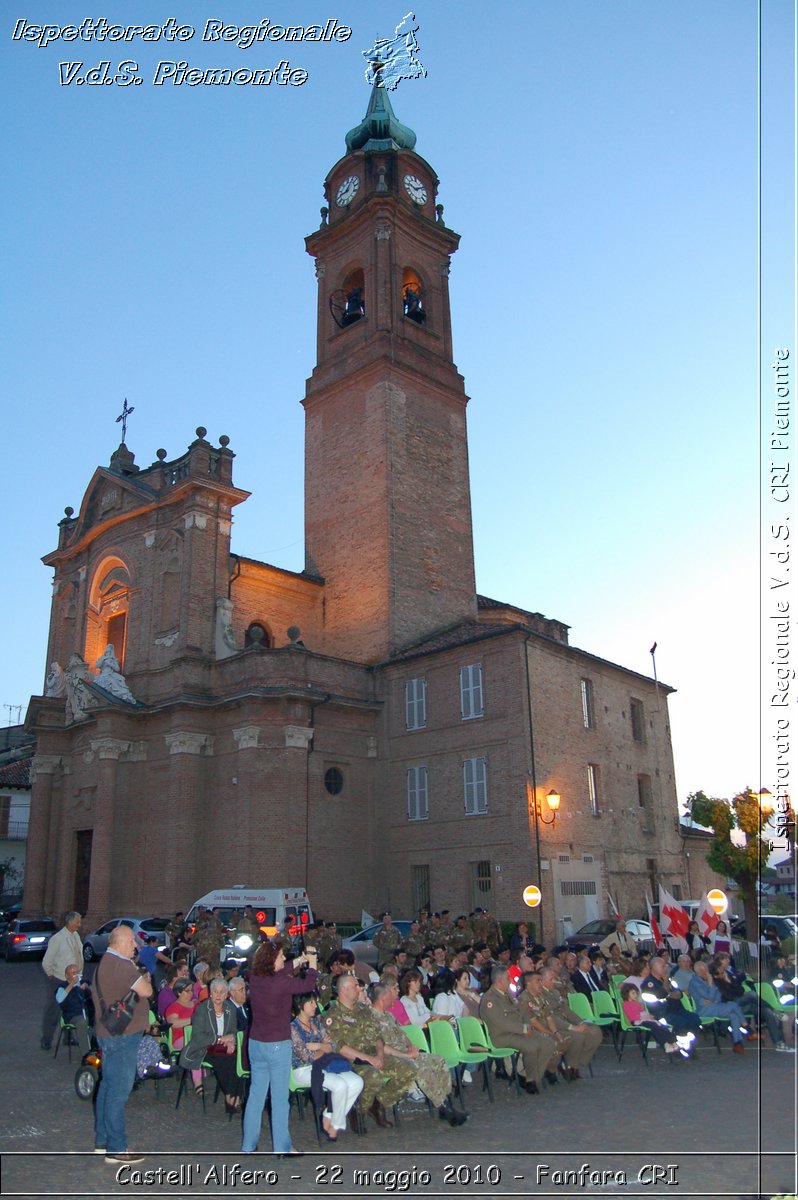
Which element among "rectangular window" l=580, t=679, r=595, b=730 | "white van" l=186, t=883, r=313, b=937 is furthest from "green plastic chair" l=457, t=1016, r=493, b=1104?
"rectangular window" l=580, t=679, r=595, b=730

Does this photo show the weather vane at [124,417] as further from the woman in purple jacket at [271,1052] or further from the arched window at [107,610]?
the woman in purple jacket at [271,1052]

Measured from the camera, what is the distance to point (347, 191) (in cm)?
4162

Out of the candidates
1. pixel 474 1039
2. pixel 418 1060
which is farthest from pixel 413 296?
pixel 418 1060

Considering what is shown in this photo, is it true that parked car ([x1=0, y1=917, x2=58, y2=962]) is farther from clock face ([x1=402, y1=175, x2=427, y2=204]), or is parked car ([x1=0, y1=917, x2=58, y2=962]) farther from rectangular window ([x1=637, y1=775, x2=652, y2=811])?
clock face ([x1=402, y1=175, x2=427, y2=204])

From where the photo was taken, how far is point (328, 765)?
102 feet

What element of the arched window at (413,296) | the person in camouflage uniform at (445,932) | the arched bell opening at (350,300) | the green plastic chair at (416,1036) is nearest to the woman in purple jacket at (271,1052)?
the green plastic chair at (416,1036)

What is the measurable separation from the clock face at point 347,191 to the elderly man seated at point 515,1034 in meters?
37.3

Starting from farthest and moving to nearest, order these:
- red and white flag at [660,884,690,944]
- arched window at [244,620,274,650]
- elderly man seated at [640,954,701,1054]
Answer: arched window at [244,620,274,650]
red and white flag at [660,884,690,944]
elderly man seated at [640,954,701,1054]

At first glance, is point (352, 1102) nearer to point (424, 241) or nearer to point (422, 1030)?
point (422, 1030)

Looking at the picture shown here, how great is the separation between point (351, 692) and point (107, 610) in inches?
451

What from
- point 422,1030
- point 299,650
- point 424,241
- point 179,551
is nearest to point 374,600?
point 299,650

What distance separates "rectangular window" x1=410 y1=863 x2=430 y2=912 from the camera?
96.8ft

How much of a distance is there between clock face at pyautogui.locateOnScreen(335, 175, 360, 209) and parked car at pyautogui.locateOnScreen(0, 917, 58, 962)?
102 ft

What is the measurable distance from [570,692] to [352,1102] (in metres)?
22.4
